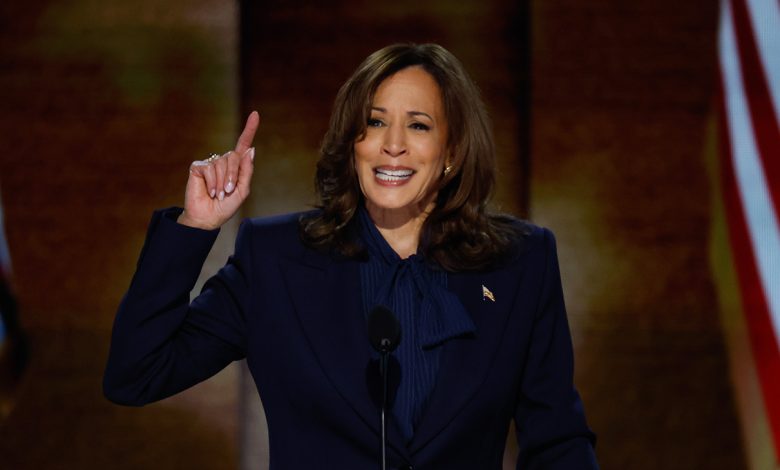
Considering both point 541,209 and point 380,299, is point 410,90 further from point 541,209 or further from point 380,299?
point 541,209

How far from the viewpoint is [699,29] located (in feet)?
12.0

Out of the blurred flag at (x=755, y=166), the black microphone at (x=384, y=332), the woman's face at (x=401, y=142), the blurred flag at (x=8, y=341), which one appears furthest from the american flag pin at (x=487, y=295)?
the blurred flag at (x=8, y=341)

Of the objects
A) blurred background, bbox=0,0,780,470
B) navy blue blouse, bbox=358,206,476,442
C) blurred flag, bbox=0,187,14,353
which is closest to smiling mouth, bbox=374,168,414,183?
navy blue blouse, bbox=358,206,476,442

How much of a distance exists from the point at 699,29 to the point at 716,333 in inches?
41.5

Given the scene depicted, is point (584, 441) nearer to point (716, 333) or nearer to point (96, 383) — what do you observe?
point (716, 333)

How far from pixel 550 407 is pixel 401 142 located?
1.65ft

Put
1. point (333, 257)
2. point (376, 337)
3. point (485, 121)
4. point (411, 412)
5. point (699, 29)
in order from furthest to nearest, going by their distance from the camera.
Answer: point (699, 29)
point (485, 121)
point (333, 257)
point (411, 412)
point (376, 337)

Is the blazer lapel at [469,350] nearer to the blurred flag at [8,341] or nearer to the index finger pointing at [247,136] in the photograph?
the index finger pointing at [247,136]

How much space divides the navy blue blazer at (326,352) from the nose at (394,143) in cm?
20

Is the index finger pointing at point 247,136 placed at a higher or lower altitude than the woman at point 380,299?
higher

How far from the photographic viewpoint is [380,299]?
175 centimetres

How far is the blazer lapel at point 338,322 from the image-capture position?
5.31 ft

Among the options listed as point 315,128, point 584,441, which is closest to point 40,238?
point 315,128

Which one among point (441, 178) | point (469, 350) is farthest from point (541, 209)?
point (469, 350)
